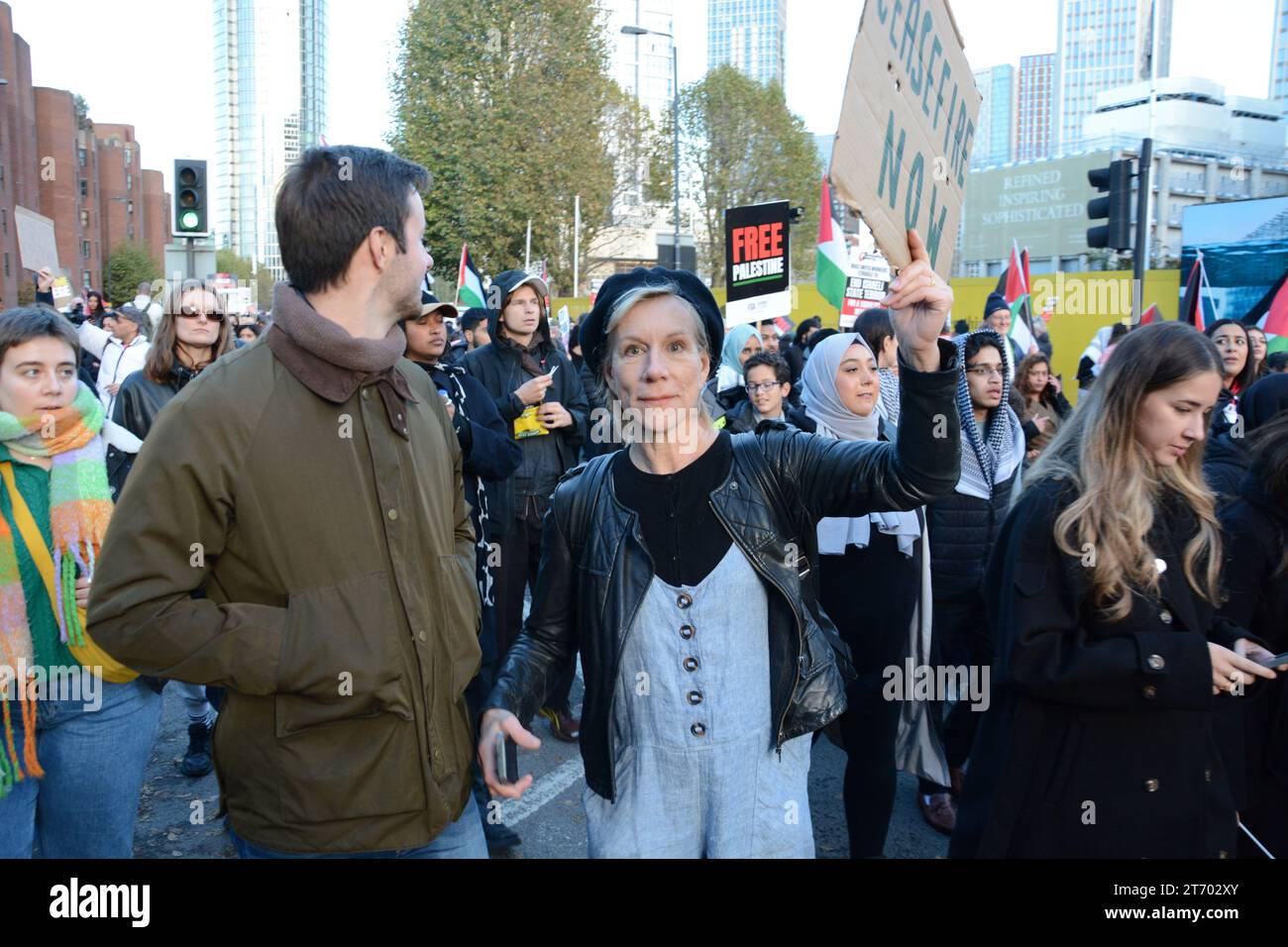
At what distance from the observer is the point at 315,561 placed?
6.40ft

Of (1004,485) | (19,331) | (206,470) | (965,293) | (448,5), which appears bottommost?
(1004,485)

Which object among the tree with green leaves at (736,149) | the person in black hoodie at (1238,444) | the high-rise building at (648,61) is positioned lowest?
the person in black hoodie at (1238,444)

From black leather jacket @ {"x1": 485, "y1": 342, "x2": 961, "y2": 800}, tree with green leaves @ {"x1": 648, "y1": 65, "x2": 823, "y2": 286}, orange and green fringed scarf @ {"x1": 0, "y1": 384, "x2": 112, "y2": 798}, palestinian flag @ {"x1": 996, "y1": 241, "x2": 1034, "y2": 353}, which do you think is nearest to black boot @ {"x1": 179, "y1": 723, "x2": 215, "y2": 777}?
orange and green fringed scarf @ {"x1": 0, "y1": 384, "x2": 112, "y2": 798}

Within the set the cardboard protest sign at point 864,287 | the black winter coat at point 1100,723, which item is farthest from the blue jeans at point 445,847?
the cardboard protest sign at point 864,287

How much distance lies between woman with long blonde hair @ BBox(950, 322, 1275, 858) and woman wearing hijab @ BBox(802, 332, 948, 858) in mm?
1115

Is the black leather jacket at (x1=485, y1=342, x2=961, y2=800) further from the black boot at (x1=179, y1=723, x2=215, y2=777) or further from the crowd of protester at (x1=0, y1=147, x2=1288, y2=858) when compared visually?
the black boot at (x1=179, y1=723, x2=215, y2=777)

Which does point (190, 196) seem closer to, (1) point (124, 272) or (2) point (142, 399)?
(2) point (142, 399)

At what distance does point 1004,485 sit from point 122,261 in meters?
77.0

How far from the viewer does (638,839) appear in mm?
2164

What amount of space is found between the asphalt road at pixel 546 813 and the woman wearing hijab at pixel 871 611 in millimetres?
482

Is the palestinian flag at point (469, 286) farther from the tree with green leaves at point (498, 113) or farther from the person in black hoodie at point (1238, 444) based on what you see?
the tree with green leaves at point (498, 113)

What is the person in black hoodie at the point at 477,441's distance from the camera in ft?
13.9
